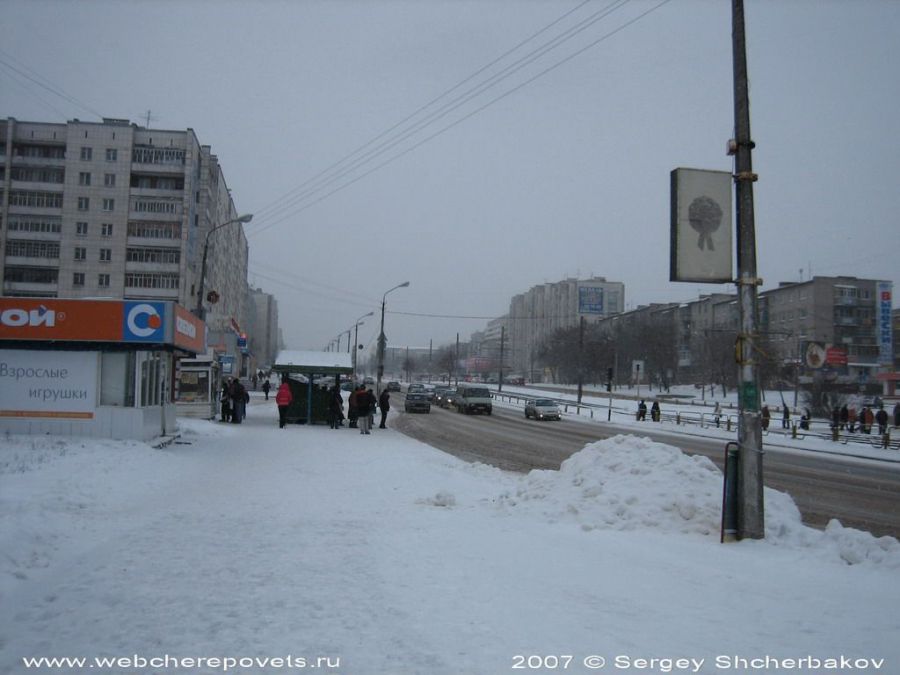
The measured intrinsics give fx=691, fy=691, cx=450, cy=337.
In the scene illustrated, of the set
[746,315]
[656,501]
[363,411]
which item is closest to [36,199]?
[363,411]

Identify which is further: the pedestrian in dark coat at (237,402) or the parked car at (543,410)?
the parked car at (543,410)

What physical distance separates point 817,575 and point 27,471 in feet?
36.9

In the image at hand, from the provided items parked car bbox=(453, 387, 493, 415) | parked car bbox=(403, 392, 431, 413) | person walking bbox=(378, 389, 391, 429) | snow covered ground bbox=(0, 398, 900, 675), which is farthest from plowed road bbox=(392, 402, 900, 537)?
parked car bbox=(453, 387, 493, 415)

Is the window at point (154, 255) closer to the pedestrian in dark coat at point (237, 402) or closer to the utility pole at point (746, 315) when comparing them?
the pedestrian in dark coat at point (237, 402)

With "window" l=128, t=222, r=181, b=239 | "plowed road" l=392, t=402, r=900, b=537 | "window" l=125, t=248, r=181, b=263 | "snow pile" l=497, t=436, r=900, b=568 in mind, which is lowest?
"plowed road" l=392, t=402, r=900, b=537

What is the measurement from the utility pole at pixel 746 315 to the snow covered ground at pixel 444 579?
0.44 meters

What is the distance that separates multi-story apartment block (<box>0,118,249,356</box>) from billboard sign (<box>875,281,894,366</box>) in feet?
183

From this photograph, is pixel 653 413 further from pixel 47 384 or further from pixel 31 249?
pixel 31 249

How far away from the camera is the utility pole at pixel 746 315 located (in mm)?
7656

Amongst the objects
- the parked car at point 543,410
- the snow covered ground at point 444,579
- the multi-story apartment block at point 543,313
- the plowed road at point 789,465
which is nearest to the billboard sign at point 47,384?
the snow covered ground at point 444,579

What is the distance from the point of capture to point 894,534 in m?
10.3

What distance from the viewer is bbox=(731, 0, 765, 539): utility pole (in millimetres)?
7656

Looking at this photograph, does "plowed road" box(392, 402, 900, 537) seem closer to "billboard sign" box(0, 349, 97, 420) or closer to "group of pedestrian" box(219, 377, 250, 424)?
"group of pedestrian" box(219, 377, 250, 424)

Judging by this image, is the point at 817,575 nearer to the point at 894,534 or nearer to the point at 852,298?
the point at 894,534
